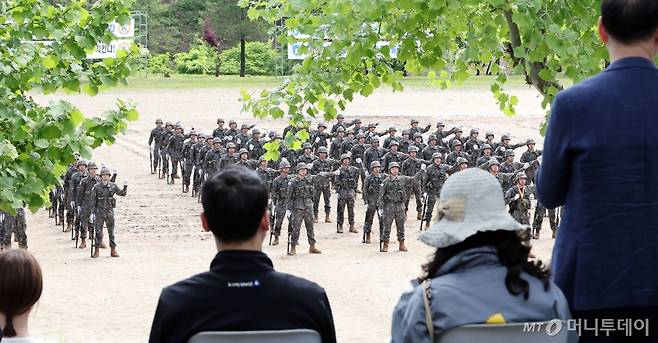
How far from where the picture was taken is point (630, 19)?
363 centimetres

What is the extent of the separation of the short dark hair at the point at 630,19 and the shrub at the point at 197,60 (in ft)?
223

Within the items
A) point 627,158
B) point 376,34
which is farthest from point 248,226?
point 376,34

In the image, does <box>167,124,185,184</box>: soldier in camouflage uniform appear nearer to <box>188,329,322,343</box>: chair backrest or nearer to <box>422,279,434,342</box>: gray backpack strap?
<box>188,329,322,343</box>: chair backrest

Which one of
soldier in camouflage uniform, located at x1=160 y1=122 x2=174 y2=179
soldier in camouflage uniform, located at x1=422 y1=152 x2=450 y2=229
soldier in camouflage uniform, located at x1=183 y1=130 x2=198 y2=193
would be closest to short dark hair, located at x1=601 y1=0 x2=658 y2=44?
soldier in camouflage uniform, located at x1=422 y1=152 x2=450 y2=229

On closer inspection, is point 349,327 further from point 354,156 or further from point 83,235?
point 354,156

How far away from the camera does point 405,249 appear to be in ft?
84.5

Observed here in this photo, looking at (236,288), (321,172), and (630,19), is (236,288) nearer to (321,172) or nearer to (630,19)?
(630,19)

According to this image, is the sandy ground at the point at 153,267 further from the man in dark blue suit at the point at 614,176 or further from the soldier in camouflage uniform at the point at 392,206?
the man in dark blue suit at the point at 614,176

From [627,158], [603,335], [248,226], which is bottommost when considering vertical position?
[603,335]

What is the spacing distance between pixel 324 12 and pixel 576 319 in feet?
11.6

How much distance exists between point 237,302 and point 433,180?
24.5m

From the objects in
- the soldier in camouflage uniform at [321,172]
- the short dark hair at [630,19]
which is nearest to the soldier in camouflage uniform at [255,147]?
the soldier in camouflage uniform at [321,172]

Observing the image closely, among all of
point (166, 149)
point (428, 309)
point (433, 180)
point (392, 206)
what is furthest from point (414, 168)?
point (428, 309)

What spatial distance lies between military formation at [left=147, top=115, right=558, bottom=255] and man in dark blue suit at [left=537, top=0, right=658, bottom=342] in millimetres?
17370
